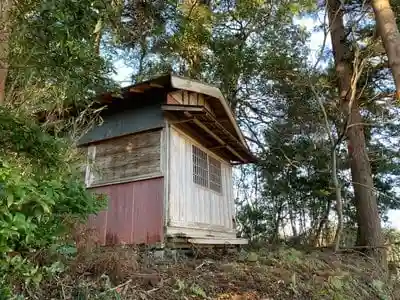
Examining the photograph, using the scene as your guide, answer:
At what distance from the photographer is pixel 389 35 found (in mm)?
7438

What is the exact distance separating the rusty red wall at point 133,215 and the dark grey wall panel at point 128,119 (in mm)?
1188

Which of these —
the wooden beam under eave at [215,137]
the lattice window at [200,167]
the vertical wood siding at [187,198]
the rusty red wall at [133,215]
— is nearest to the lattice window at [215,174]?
the vertical wood siding at [187,198]

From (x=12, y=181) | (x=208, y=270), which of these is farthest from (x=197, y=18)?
(x=12, y=181)

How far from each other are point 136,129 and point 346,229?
35.2 ft

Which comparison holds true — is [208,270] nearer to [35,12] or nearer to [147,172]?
[147,172]

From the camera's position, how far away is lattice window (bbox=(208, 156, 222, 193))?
927 centimetres

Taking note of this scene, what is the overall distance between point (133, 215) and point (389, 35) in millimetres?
6251

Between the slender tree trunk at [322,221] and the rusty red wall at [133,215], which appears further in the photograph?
the slender tree trunk at [322,221]

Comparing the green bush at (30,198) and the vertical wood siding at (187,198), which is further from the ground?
the vertical wood siding at (187,198)

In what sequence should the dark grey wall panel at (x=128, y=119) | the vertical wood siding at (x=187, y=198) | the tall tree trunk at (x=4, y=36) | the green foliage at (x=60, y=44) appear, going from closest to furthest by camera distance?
the green foliage at (x=60, y=44), the tall tree trunk at (x=4, y=36), the vertical wood siding at (x=187, y=198), the dark grey wall panel at (x=128, y=119)

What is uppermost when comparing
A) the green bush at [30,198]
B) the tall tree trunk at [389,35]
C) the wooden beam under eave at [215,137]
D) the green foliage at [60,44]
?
the tall tree trunk at [389,35]

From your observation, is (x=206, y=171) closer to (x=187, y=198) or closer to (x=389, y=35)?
(x=187, y=198)

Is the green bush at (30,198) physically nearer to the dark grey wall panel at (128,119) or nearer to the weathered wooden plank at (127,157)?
the weathered wooden plank at (127,157)

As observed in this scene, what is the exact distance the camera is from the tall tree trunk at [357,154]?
369 inches
